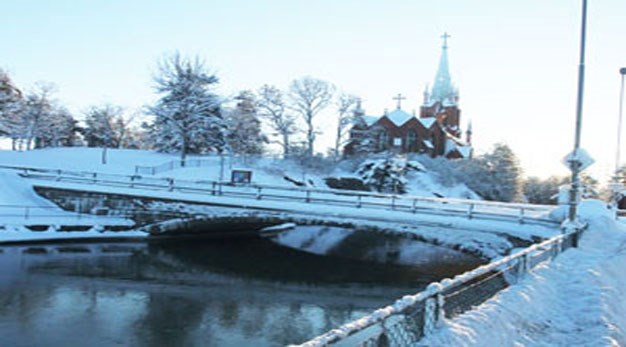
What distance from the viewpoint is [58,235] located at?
25.5 meters

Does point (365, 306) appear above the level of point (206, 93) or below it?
below

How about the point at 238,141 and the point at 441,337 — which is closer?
the point at 441,337

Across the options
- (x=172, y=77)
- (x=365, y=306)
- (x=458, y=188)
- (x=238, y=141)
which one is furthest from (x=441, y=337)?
(x=458, y=188)

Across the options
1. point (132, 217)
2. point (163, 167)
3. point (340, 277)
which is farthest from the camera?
point (163, 167)

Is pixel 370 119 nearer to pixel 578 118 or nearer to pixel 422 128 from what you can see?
pixel 422 128

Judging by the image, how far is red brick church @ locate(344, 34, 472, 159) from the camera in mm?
66238

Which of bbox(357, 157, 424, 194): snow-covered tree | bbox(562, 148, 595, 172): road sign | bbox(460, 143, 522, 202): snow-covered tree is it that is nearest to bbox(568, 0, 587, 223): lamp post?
bbox(562, 148, 595, 172): road sign

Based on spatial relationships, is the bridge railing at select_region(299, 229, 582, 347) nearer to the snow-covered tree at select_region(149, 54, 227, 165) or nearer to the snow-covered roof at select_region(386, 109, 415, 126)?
the snow-covered tree at select_region(149, 54, 227, 165)

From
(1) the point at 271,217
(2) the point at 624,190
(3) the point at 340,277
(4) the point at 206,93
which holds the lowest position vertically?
(3) the point at 340,277

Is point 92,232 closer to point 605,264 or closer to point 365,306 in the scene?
point 365,306

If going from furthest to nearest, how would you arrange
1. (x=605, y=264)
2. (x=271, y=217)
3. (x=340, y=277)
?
(x=271, y=217), (x=340, y=277), (x=605, y=264)

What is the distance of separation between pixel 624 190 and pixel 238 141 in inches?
1460

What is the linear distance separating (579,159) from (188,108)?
37.9 m

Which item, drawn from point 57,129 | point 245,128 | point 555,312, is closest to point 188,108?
point 245,128
